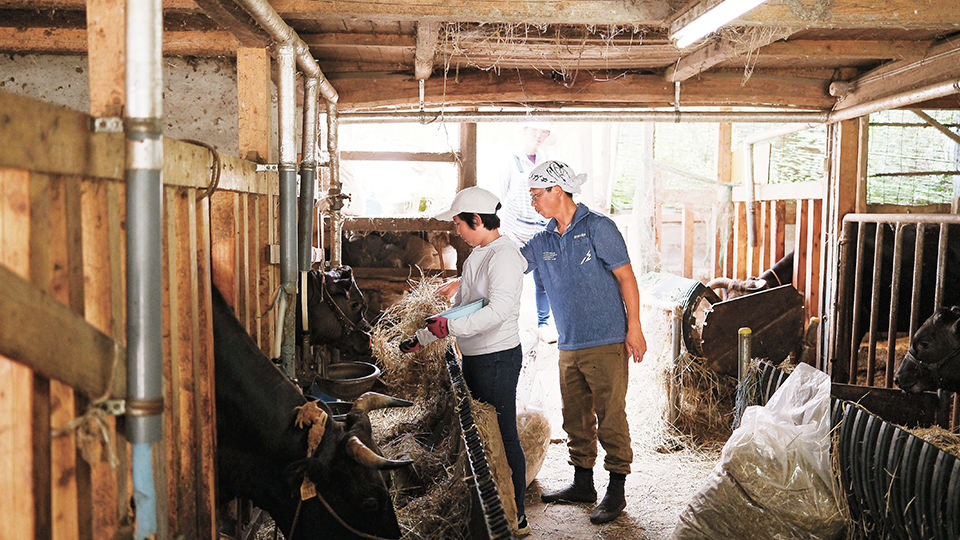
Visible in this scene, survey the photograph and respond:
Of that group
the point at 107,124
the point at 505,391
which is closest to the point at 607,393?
the point at 505,391

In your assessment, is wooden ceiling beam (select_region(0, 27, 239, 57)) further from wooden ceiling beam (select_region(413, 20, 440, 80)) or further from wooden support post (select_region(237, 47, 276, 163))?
wooden ceiling beam (select_region(413, 20, 440, 80))

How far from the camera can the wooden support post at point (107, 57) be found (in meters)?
1.81

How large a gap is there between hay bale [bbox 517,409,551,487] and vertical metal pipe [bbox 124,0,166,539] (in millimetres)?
3359

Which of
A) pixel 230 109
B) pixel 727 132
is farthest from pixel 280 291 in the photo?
pixel 727 132

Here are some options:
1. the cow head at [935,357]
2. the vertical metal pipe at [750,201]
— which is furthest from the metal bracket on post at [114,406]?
the vertical metal pipe at [750,201]

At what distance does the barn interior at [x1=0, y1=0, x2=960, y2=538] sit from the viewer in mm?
1691

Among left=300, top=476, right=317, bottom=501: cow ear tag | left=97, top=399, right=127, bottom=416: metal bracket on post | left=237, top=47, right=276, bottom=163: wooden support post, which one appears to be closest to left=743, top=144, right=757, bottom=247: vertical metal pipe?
left=237, top=47, right=276, bottom=163: wooden support post

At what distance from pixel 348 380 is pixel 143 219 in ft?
Result: 10.7

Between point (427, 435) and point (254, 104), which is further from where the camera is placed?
point (427, 435)

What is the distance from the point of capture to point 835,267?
21.7 ft

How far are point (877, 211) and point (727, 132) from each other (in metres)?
3.23

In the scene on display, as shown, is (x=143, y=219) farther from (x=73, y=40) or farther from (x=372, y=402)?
(x=73, y=40)

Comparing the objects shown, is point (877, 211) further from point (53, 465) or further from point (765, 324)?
point (53, 465)

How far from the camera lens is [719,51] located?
485 centimetres
